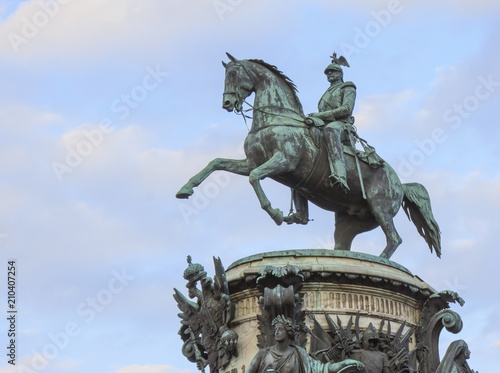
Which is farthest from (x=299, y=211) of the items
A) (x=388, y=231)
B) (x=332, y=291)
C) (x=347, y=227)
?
(x=332, y=291)

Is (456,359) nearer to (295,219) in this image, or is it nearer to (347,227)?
(347,227)

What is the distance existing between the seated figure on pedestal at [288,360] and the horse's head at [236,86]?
259 inches

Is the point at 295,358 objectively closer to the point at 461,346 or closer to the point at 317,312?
the point at 317,312

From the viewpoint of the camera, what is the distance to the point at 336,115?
2761 centimetres

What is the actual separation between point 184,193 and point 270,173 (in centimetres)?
173

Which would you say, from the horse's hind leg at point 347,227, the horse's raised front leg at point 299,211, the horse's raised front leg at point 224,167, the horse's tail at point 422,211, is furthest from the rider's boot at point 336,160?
the horse's tail at point 422,211

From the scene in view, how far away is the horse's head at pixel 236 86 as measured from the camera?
2777 centimetres

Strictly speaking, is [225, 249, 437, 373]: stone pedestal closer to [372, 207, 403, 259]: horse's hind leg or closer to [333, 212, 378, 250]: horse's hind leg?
[372, 207, 403, 259]: horse's hind leg

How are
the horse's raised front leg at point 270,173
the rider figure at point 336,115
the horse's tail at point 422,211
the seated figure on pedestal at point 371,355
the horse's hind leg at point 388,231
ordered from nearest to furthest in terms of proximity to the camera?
the seated figure on pedestal at point 371,355, the horse's raised front leg at point 270,173, the rider figure at point 336,115, the horse's hind leg at point 388,231, the horse's tail at point 422,211

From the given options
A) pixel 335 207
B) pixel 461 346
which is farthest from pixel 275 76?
pixel 461 346

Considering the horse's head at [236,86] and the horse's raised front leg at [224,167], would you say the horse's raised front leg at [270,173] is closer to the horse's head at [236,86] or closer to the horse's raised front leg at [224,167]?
the horse's raised front leg at [224,167]

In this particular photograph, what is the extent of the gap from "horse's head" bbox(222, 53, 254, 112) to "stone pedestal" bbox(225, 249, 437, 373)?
429 centimetres

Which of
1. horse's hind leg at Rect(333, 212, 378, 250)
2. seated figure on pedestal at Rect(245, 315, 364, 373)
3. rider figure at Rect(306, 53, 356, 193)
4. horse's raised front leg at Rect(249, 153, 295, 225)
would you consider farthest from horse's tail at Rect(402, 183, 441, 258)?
seated figure on pedestal at Rect(245, 315, 364, 373)

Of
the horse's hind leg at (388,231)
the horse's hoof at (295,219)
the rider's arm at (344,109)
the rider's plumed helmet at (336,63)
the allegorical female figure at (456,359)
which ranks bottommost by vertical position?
the allegorical female figure at (456,359)
